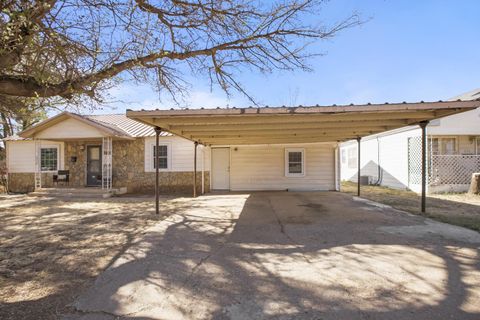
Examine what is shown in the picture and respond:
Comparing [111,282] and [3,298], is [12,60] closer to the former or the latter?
[3,298]

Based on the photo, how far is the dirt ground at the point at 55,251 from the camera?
317 centimetres

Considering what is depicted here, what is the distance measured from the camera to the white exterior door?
1457 cm

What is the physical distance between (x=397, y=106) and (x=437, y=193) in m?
9.33

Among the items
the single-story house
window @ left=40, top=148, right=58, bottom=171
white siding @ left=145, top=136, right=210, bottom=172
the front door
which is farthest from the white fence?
window @ left=40, top=148, right=58, bottom=171

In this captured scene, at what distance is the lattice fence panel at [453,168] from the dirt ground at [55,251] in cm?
1164

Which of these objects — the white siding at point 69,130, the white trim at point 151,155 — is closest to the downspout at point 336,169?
the white trim at point 151,155

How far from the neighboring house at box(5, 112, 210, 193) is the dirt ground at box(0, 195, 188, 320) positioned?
16.2 feet

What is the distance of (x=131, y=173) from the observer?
1426 centimetres

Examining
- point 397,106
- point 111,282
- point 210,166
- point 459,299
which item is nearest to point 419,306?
point 459,299

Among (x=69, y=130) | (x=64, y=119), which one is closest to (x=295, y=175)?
(x=69, y=130)

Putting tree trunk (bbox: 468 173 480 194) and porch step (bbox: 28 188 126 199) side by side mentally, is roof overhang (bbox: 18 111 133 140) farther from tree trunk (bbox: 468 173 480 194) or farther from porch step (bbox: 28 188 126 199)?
tree trunk (bbox: 468 173 480 194)

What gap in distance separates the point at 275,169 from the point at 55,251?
421 inches

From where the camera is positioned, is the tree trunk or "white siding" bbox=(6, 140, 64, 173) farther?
"white siding" bbox=(6, 140, 64, 173)

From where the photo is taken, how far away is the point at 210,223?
6.71 meters
